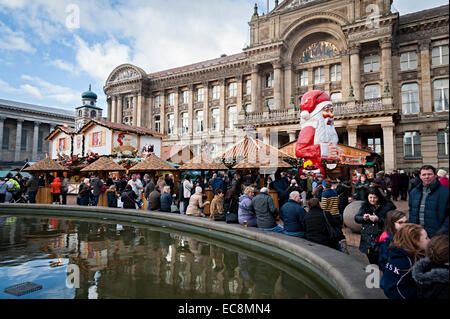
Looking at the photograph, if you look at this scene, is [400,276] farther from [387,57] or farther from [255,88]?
[255,88]

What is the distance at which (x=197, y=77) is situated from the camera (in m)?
39.6

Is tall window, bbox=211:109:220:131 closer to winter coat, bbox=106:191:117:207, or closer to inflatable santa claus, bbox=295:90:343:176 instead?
winter coat, bbox=106:191:117:207

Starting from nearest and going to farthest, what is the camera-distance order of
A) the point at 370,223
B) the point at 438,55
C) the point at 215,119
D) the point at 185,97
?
the point at 370,223
the point at 438,55
the point at 215,119
the point at 185,97

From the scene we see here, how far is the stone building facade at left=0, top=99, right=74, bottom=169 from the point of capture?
5516 centimetres

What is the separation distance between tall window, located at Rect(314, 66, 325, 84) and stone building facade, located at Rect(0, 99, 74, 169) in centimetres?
5783

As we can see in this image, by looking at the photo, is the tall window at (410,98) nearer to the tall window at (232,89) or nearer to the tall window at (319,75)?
the tall window at (319,75)

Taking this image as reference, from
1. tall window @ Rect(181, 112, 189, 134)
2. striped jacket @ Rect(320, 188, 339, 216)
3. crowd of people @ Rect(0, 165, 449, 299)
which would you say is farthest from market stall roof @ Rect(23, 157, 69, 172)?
tall window @ Rect(181, 112, 189, 134)

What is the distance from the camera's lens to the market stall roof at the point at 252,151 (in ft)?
39.0

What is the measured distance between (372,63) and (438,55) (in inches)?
219

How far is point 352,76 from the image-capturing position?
26.8 m

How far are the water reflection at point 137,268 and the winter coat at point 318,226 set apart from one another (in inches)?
41.1

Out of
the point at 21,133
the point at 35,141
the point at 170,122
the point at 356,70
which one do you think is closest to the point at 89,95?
the point at 35,141

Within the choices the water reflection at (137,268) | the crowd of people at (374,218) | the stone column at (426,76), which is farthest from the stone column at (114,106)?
the stone column at (426,76)
